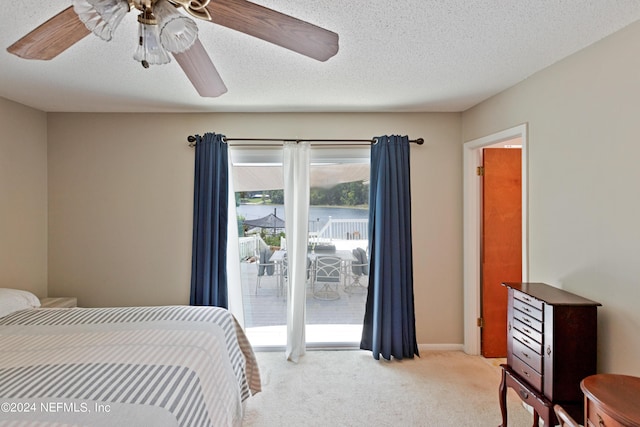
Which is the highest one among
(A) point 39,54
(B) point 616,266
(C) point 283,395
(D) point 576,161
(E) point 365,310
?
(A) point 39,54

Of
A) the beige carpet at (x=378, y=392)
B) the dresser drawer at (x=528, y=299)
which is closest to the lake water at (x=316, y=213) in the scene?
the beige carpet at (x=378, y=392)

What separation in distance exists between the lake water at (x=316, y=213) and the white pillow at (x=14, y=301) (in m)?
1.73

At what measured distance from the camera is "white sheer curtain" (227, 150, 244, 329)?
9.76ft

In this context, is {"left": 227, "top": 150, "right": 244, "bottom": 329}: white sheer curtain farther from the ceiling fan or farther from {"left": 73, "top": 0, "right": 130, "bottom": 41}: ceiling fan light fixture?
{"left": 73, "top": 0, "right": 130, "bottom": 41}: ceiling fan light fixture

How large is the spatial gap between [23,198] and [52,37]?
7.56 feet

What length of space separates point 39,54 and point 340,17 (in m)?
1.39

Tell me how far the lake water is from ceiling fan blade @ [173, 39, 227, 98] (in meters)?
1.41

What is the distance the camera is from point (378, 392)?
239cm

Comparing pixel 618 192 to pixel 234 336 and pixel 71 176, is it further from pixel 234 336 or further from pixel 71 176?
pixel 71 176

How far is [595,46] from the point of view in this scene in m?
1.71

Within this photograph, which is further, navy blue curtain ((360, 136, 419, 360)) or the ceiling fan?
navy blue curtain ((360, 136, 419, 360))

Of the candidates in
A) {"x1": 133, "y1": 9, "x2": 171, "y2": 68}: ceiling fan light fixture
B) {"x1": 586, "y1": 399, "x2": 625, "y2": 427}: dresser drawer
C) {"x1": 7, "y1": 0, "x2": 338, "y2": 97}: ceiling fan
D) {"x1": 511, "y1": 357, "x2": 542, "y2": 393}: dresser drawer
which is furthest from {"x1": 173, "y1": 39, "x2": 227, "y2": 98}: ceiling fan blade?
{"x1": 511, "y1": 357, "x2": 542, "y2": 393}: dresser drawer

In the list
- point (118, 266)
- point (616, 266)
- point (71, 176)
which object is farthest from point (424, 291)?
point (71, 176)

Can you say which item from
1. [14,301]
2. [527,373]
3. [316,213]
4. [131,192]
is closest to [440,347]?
[527,373]
